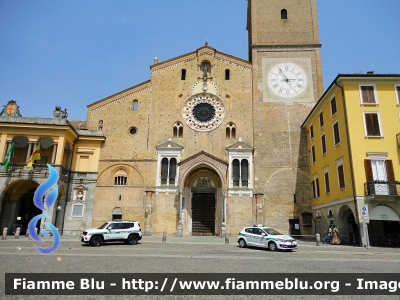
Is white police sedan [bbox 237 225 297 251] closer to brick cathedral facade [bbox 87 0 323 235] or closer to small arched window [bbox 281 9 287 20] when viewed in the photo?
brick cathedral facade [bbox 87 0 323 235]

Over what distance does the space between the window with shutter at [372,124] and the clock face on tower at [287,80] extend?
31.5ft

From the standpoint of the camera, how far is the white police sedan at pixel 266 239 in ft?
49.9

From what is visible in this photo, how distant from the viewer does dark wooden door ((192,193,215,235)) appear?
2594cm

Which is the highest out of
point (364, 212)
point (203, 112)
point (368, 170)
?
point (203, 112)

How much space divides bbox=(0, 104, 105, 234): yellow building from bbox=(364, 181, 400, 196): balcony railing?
70.0 ft

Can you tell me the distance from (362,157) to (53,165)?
22834mm

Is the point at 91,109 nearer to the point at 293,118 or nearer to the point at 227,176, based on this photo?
the point at 227,176

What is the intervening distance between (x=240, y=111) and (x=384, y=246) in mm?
15729

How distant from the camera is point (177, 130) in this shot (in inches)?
1097

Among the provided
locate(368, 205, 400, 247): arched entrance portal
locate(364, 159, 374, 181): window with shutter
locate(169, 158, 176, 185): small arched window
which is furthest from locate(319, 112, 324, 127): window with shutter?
locate(169, 158, 176, 185): small arched window

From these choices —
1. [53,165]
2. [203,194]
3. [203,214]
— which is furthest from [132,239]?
[53,165]

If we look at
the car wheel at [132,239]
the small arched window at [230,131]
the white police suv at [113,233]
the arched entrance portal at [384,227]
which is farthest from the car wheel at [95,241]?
the arched entrance portal at [384,227]

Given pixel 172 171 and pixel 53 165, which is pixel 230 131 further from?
pixel 53 165

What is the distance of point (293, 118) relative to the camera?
27.4 m
